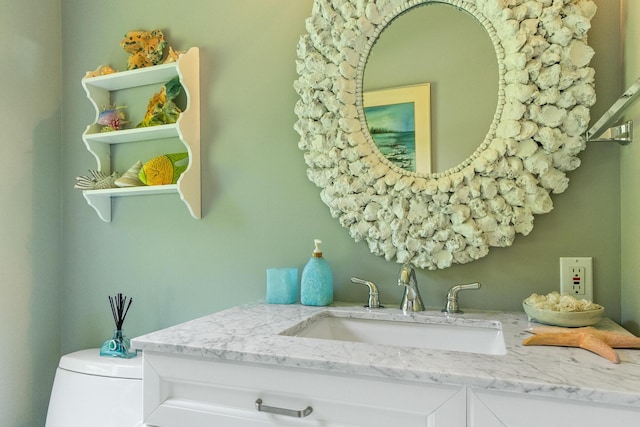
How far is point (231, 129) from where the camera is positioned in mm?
1771

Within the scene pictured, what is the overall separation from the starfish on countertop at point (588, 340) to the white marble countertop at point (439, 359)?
14 millimetres

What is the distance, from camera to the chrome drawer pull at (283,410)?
37.9 inches

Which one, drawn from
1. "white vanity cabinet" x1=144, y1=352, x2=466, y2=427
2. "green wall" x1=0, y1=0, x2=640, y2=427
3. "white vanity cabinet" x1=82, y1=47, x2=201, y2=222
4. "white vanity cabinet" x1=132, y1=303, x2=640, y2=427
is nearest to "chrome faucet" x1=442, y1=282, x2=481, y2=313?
"green wall" x1=0, y1=0, x2=640, y2=427

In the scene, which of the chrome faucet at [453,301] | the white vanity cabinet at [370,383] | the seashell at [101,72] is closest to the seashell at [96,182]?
the seashell at [101,72]

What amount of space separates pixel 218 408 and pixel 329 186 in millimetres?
768

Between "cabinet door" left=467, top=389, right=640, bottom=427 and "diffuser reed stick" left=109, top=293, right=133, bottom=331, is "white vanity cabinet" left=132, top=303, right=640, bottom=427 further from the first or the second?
"diffuser reed stick" left=109, top=293, right=133, bottom=331

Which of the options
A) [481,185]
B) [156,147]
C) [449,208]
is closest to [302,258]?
[449,208]

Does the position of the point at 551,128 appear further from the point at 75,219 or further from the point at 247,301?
the point at 75,219

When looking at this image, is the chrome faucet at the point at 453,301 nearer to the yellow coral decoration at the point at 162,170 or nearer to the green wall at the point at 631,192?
the green wall at the point at 631,192

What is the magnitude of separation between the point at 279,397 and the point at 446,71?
1039 millimetres

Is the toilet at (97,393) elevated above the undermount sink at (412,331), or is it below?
below

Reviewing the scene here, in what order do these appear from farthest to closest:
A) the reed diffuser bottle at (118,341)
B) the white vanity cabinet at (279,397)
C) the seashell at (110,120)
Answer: the seashell at (110,120) < the reed diffuser bottle at (118,341) < the white vanity cabinet at (279,397)

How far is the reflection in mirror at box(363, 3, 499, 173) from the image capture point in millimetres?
1397

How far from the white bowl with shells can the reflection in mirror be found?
46cm
